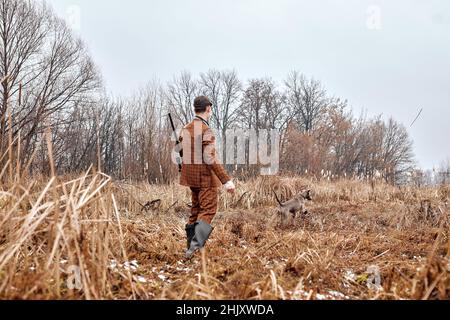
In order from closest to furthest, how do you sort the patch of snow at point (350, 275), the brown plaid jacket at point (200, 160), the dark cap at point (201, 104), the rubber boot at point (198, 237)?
the patch of snow at point (350, 275) < the rubber boot at point (198, 237) < the brown plaid jacket at point (200, 160) < the dark cap at point (201, 104)

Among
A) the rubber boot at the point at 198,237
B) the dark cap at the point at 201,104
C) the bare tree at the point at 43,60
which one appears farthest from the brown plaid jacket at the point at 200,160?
the bare tree at the point at 43,60

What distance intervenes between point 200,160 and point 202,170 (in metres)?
0.10

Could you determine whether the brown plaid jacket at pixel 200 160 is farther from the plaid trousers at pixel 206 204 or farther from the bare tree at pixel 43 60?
the bare tree at pixel 43 60

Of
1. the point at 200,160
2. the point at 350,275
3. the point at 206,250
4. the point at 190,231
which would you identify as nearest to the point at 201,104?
the point at 200,160

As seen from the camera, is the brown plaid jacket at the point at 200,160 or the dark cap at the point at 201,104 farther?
the dark cap at the point at 201,104

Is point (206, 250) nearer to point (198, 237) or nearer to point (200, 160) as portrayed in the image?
point (198, 237)

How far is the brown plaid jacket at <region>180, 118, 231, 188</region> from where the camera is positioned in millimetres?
3264

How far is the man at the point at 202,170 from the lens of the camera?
10.6ft

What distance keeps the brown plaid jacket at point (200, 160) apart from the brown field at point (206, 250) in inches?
27.8

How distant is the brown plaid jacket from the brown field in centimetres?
71

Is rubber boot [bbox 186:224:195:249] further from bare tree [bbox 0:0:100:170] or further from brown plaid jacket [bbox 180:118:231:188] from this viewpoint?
bare tree [bbox 0:0:100:170]

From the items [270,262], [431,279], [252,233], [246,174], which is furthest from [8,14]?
[431,279]

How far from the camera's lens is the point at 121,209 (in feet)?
20.9
